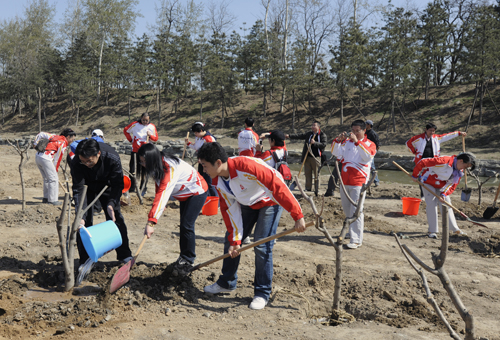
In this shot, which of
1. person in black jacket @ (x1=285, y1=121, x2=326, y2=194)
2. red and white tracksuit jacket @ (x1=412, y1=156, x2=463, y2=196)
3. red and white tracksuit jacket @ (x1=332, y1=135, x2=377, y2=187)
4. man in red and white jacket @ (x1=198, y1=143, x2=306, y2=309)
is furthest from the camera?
person in black jacket @ (x1=285, y1=121, x2=326, y2=194)

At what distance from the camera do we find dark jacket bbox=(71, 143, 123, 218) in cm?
421

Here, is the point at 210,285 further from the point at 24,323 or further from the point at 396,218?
the point at 396,218

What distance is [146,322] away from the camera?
345 centimetres

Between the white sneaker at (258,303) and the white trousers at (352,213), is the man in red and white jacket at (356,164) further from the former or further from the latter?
the white sneaker at (258,303)

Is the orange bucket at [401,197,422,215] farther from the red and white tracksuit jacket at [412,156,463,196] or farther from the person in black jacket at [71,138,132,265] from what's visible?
the person in black jacket at [71,138,132,265]

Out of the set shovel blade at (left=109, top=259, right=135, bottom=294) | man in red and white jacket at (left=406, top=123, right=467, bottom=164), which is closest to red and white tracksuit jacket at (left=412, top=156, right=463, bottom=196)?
man in red and white jacket at (left=406, top=123, right=467, bottom=164)

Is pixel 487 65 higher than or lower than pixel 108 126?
higher

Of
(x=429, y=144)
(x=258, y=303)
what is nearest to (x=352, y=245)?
(x=258, y=303)

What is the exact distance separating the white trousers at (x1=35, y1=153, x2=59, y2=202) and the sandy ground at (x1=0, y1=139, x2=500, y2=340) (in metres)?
1.32

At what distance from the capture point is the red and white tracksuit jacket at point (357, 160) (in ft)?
18.2

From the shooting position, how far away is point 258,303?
3.73 meters

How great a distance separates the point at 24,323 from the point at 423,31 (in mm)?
25859

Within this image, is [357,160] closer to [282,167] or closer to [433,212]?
[282,167]

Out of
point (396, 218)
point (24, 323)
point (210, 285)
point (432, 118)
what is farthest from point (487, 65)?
point (24, 323)
